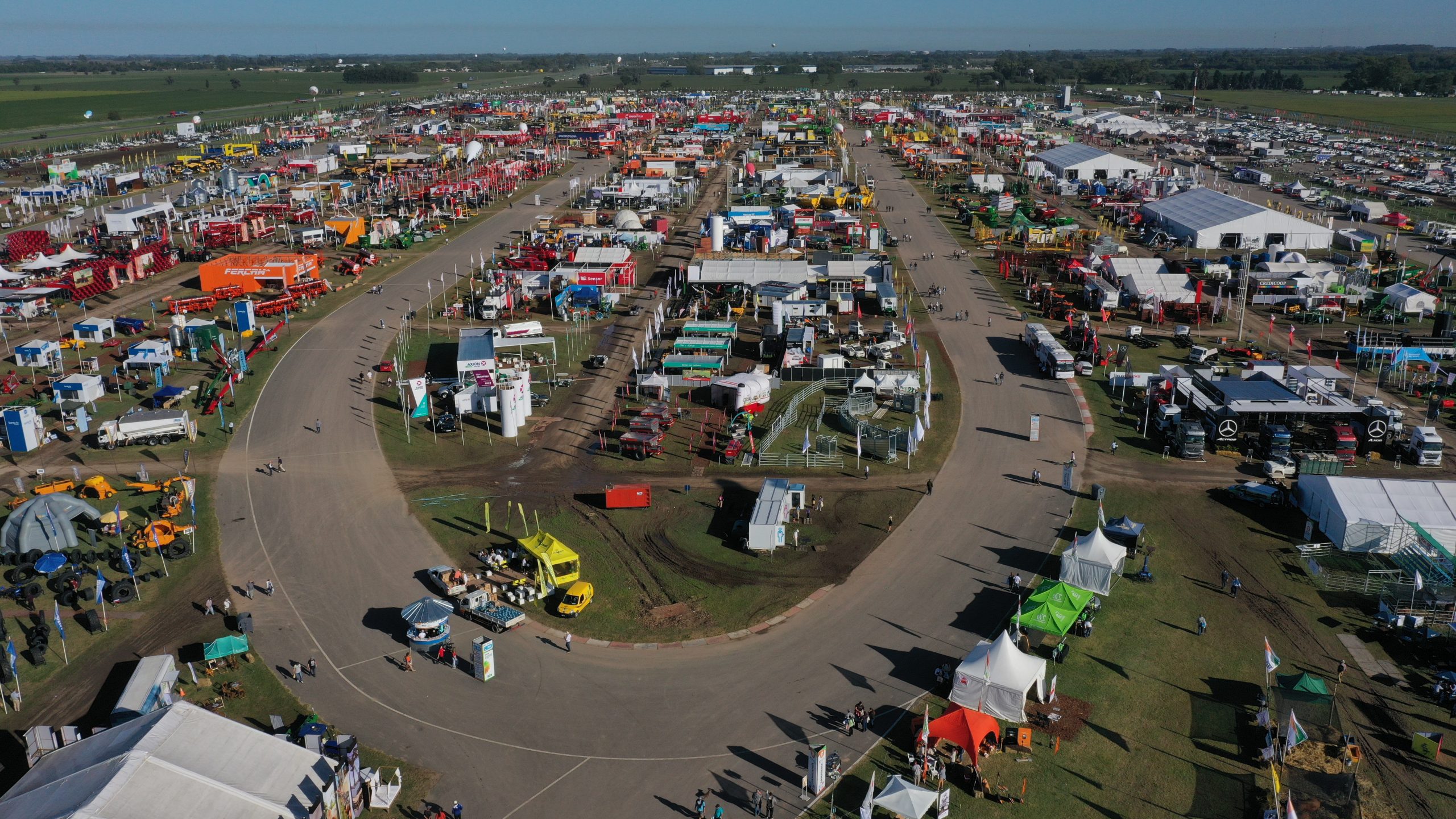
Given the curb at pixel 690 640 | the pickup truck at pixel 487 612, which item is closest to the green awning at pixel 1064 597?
the curb at pixel 690 640

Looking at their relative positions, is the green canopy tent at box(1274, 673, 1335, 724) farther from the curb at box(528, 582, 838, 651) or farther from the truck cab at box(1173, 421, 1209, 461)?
the truck cab at box(1173, 421, 1209, 461)

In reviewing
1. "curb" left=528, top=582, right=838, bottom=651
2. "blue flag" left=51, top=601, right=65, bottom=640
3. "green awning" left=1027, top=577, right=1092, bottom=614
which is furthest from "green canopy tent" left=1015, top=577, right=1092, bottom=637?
"blue flag" left=51, top=601, right=65, bottom=640

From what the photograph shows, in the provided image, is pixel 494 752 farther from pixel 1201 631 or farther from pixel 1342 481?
pixel 1342 481

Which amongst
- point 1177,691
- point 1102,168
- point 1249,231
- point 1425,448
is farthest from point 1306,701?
point 1102,168

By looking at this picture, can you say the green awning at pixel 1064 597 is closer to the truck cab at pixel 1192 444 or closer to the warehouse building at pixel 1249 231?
the truck cab at pixel 1192 444

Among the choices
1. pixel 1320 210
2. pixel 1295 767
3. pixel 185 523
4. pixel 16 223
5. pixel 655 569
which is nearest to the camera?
pixel 1295 767

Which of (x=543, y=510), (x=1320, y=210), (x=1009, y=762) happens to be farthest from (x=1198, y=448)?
(x=1320, y=210)
